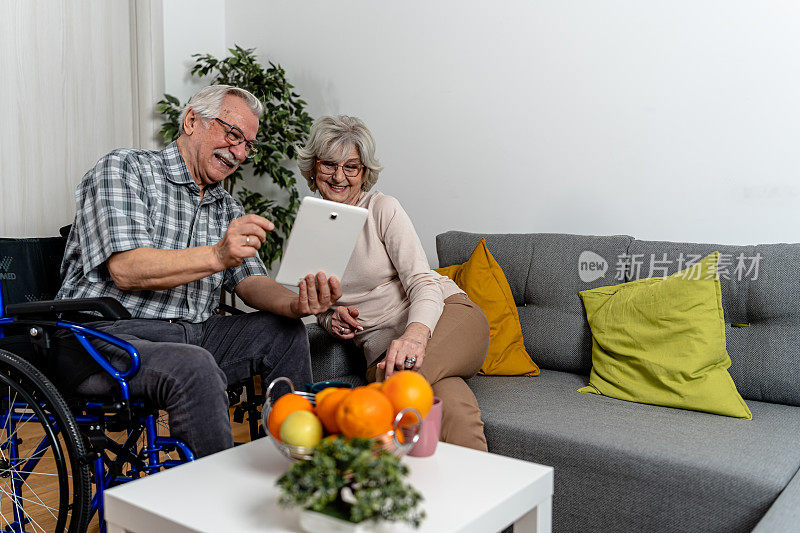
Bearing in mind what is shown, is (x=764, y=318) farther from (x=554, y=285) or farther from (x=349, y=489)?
(x=349, y=489)

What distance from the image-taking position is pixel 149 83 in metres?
3.35

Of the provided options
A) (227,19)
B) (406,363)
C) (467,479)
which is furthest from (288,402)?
(227,19)

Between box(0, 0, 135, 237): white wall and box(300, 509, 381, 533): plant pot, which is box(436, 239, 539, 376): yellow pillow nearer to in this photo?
box(300, 509, 381, 533): plant pot

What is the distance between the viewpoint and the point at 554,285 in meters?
2.28

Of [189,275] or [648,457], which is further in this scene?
[189,275]

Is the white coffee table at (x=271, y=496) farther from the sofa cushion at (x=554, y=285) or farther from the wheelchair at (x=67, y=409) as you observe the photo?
the sofa cushion at (x=554, y=285)

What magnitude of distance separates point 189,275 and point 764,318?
1.54 metres

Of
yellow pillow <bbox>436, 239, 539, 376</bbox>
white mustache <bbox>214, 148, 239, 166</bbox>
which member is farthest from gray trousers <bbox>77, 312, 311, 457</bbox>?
yellow pillow <bbox>436, 239, 539, 376</bbox>

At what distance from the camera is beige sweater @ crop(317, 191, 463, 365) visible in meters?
2.05

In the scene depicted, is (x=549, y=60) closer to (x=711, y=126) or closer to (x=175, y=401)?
(x=711, y=126)

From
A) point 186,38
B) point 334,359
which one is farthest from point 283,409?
point 186,38

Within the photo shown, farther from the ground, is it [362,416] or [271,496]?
[362,416]

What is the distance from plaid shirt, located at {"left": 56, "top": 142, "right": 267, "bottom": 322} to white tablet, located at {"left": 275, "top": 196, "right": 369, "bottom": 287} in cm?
35

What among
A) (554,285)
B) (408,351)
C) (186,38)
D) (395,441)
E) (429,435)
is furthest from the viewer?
(186,38)
